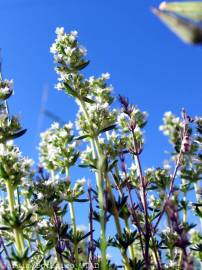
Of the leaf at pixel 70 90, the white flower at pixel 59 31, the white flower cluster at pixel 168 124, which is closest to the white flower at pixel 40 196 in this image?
the leaf at pixel 70 90

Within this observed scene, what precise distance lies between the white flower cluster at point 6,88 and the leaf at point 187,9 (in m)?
3.32

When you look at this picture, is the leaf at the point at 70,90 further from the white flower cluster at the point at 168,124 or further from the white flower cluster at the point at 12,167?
the white flower cluster at the point at 168,124

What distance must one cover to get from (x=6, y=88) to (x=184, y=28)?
11.8 feet

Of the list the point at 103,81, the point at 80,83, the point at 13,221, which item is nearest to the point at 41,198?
the point at 13,221

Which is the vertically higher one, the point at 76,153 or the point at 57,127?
the point at 57,127

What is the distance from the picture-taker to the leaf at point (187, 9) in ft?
3.79

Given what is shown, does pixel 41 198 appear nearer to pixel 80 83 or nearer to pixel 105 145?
pixel 105 145

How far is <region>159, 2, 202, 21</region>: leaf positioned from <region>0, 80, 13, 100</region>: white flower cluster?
3.32 m

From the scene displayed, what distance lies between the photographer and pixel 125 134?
222 inches

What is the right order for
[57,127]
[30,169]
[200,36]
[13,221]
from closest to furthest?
[200,36] < [13,221] < [30,169] < [57,127]

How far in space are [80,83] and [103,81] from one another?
1407mm

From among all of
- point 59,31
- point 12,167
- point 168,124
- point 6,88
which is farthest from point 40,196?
point 168,124

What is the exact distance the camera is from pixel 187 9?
1221mm

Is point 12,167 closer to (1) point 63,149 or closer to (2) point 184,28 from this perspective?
(1) point 63,149
